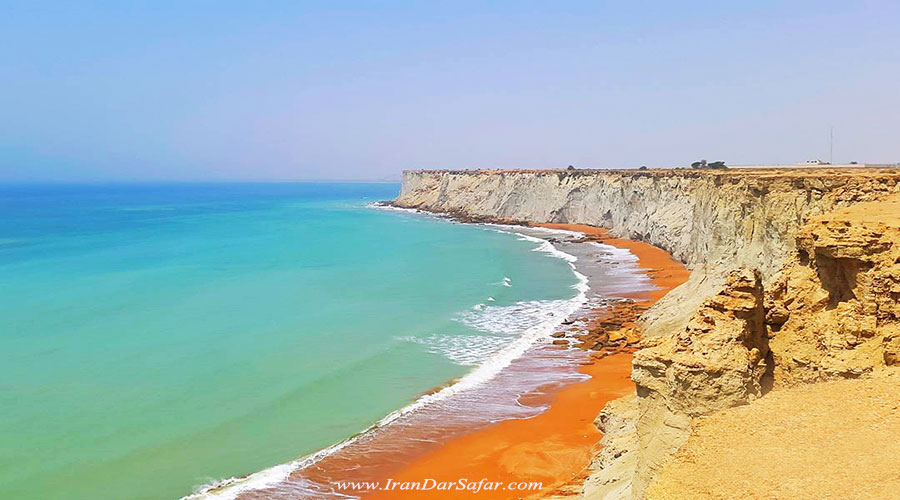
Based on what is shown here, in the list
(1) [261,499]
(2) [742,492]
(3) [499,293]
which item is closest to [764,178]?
(3) [499,293]

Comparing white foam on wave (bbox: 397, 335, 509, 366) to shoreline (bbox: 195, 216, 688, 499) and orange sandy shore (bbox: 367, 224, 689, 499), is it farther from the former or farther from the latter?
orange sandy shore (bbox: 367, 224, 689, 499)

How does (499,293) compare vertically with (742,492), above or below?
below

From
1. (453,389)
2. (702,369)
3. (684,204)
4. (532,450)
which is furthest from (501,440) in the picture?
(684,204)

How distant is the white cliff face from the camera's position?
76.6ft

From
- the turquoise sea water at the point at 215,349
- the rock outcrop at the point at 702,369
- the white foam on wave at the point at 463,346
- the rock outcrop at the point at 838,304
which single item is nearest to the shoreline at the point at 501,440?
the turquoise sea water at the point at 215,349

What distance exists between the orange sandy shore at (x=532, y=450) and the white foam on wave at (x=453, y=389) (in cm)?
256

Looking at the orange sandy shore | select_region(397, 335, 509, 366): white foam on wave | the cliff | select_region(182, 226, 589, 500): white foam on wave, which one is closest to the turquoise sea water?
select_region(397, 335, 509, 366): white foam on wave

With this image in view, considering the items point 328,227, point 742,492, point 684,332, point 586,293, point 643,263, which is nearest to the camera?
point 742,492

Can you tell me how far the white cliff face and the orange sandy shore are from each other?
6158mm

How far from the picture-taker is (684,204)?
5309 centimetres

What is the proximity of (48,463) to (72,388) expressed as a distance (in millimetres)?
5723

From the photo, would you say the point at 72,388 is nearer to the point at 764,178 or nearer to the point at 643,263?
the point at 764,178

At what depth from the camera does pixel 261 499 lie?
1455cm

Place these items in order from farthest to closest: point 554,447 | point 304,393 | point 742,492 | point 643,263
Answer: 1. point 643,263
2. point 304,393
3. point 554,447
4. point 742,492
